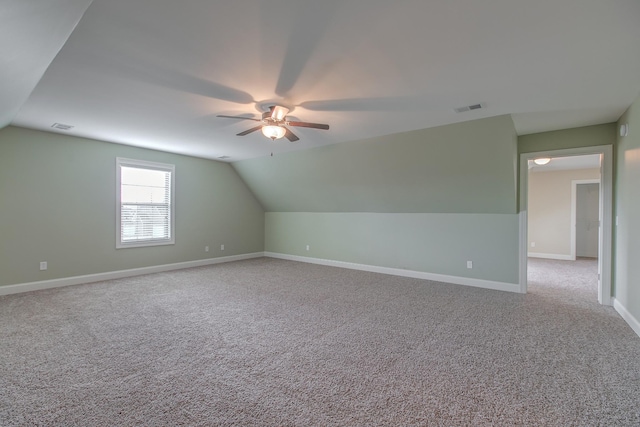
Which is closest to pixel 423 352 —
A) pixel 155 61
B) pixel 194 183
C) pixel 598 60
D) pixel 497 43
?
pixel 497 43

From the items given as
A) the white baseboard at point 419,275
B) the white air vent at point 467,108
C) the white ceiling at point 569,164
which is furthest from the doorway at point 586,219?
the white air vent at point 467,108

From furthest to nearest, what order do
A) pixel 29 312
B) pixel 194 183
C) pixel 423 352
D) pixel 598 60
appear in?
pixel 194 183
pixel 29 312
pixel 423 352
pixel 598 60

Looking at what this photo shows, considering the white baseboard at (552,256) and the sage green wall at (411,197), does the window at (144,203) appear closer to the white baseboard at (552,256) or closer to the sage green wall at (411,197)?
the sage green wall at (411,197)

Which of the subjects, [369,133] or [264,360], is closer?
[264,360]

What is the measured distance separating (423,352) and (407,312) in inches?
40.4

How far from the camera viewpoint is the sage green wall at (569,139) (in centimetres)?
386

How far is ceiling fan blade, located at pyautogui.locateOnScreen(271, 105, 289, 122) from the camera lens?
3168mm

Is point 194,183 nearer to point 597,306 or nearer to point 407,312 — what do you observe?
point 407,312

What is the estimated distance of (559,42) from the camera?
2047 millimetres

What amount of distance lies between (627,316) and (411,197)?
10.0 ft

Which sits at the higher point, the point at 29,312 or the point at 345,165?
the point at 345,165

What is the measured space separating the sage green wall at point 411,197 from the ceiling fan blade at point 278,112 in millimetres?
1884

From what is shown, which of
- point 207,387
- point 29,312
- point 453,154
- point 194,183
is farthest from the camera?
point 194,183

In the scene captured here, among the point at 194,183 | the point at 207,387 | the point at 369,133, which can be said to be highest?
the point at 369,133
